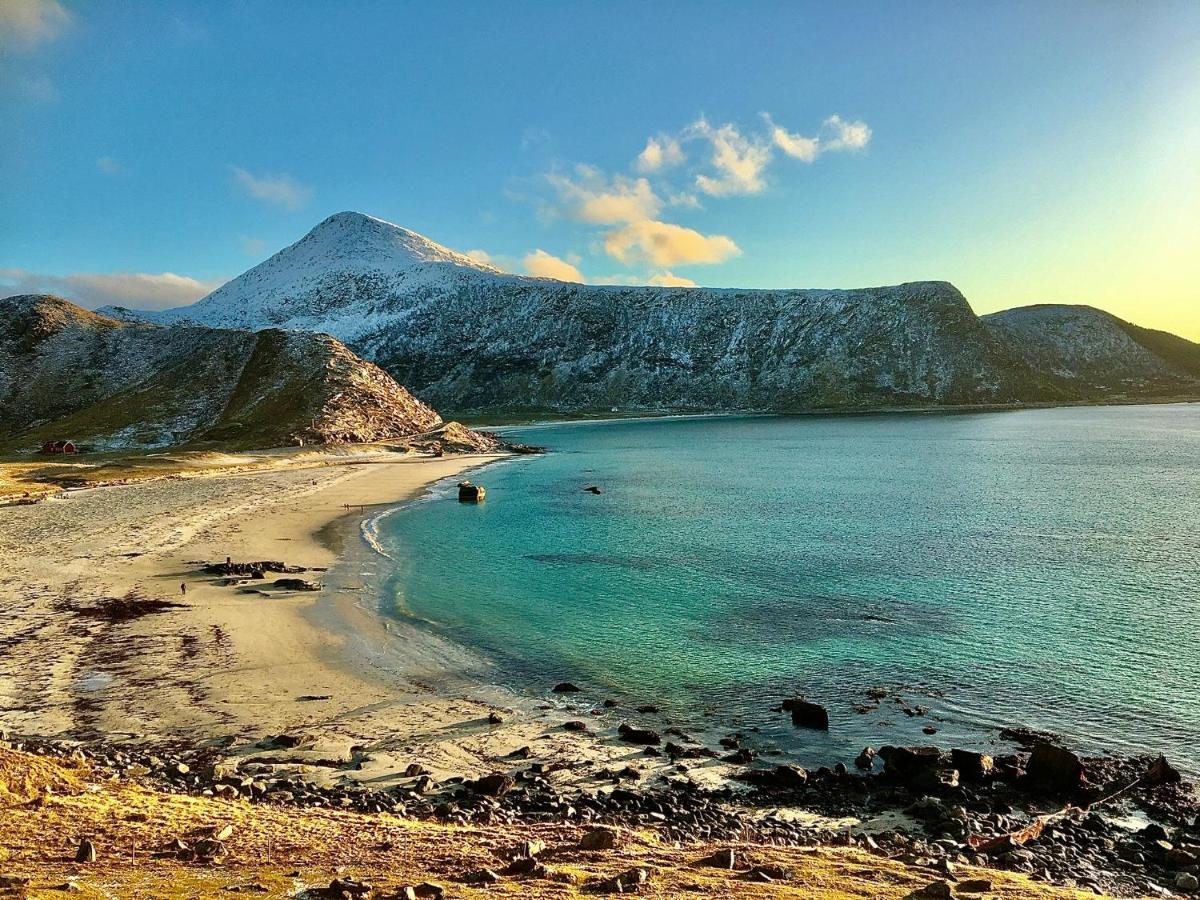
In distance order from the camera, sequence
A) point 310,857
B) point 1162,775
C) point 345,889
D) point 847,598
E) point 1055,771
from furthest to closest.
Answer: point 847,598 → point 1162,775 → point 1055,771 → point 310,857 → point 345,889

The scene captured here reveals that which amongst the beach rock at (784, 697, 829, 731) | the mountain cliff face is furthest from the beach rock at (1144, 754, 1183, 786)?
the mountain cliff face

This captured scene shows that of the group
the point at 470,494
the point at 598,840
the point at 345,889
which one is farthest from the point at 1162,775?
the point at 470,494

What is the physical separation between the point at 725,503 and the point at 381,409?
326 feet

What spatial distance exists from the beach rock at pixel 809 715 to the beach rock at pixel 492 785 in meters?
9.91

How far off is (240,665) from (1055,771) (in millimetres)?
26542

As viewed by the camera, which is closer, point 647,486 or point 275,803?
point 275,803

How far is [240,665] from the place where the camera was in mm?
26250

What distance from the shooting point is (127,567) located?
4181cm

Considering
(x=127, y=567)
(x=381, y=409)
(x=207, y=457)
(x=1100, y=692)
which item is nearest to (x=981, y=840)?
(x=1100, y=692)

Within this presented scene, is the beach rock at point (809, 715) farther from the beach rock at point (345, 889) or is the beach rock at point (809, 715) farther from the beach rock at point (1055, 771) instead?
the beach rock at point (345, 889)

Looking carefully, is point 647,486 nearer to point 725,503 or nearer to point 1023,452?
point 725,503

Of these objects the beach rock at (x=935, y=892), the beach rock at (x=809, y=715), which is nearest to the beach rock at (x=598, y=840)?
the beach rock at (x=935, y=892)

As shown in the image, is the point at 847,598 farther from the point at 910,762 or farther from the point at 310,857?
the point at 310,857

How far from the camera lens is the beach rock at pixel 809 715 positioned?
72.9ft
